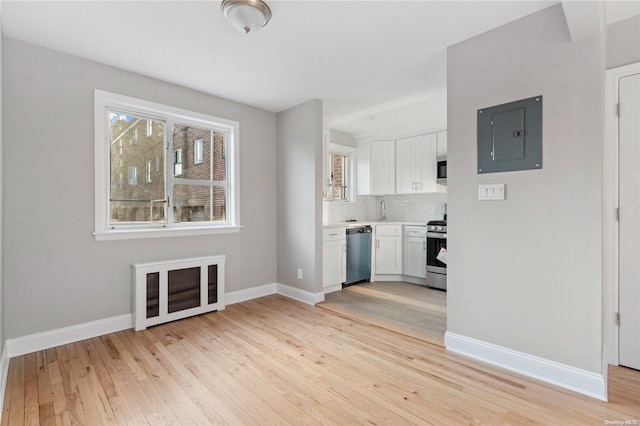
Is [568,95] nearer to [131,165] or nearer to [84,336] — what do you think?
[131,165]

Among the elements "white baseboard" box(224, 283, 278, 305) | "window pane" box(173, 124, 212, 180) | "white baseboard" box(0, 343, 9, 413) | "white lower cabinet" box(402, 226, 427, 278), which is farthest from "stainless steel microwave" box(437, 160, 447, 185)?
"white baseboard" box(0, 343, 9, 413)

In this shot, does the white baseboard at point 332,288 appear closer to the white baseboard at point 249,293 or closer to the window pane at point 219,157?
the white baseboard at point 249,293

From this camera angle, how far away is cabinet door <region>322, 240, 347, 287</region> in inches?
161

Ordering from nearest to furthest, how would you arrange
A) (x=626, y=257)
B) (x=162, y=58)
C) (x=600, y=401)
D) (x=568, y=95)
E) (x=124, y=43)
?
(x=600, y=401)
(x=568, y=95)
(x=626, y=257)
(x=124, y=43)
(x=162, y=58)

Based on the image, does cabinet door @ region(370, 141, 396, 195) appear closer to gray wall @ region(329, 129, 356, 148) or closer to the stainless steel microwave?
gray wall @ region(329, 129, 356, 148)

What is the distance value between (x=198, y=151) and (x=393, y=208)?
11.3 ft

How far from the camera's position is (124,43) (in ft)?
7.88

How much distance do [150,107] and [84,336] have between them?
219 centimetres

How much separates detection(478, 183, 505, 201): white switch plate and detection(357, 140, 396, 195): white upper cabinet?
280cm

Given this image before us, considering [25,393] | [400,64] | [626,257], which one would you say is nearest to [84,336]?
[25,393]

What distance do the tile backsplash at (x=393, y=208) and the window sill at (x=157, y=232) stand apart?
182cm

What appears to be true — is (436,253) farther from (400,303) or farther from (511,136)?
(511,136)

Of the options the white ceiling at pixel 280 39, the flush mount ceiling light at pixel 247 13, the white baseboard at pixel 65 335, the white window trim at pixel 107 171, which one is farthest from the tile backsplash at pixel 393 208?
the flush mount ceiling light at pixel 247 13

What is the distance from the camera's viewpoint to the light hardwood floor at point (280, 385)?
167cm
